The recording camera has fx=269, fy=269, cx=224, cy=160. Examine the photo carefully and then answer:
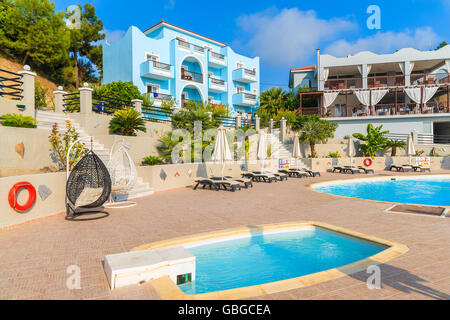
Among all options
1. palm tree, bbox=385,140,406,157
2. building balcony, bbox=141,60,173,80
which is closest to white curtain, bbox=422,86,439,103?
palm tree, bbox=385,140,406,157

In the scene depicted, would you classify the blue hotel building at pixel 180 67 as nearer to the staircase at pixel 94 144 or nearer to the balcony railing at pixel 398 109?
the balcony railing at pixel 398 109

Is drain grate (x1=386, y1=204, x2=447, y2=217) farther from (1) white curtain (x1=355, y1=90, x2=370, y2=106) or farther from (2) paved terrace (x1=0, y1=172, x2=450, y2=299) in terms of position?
(1) white curtain (x1=355, y1=90, x2=370, y2=106)

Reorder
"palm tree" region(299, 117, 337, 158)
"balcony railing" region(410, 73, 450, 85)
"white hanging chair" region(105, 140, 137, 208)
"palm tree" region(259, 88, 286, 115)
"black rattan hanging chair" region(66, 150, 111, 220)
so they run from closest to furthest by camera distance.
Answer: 1. "black rattan hanging chair" region(66, 150, 111, 220)
2. "white hanging chair" region(105, 140, 137, 208)
3. "palm tree" region(299, 117, 337, 158)
4. "balcony railing" region(410, 73, 450, 85)
5. "palm tree" region(259, 88, 286, 115)

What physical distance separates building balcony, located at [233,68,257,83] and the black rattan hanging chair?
2936cm

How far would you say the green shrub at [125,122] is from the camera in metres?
14.2

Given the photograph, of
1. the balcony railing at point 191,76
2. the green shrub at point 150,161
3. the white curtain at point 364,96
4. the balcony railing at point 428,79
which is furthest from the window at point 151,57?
the balcony railing at point 428,79

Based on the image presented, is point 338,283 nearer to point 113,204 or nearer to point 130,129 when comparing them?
point 113,204

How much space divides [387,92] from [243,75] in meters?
17.1

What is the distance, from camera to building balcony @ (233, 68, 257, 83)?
35.0 metres

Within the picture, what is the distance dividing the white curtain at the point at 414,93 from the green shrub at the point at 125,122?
29.8 metres

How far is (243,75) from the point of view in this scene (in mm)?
35000
